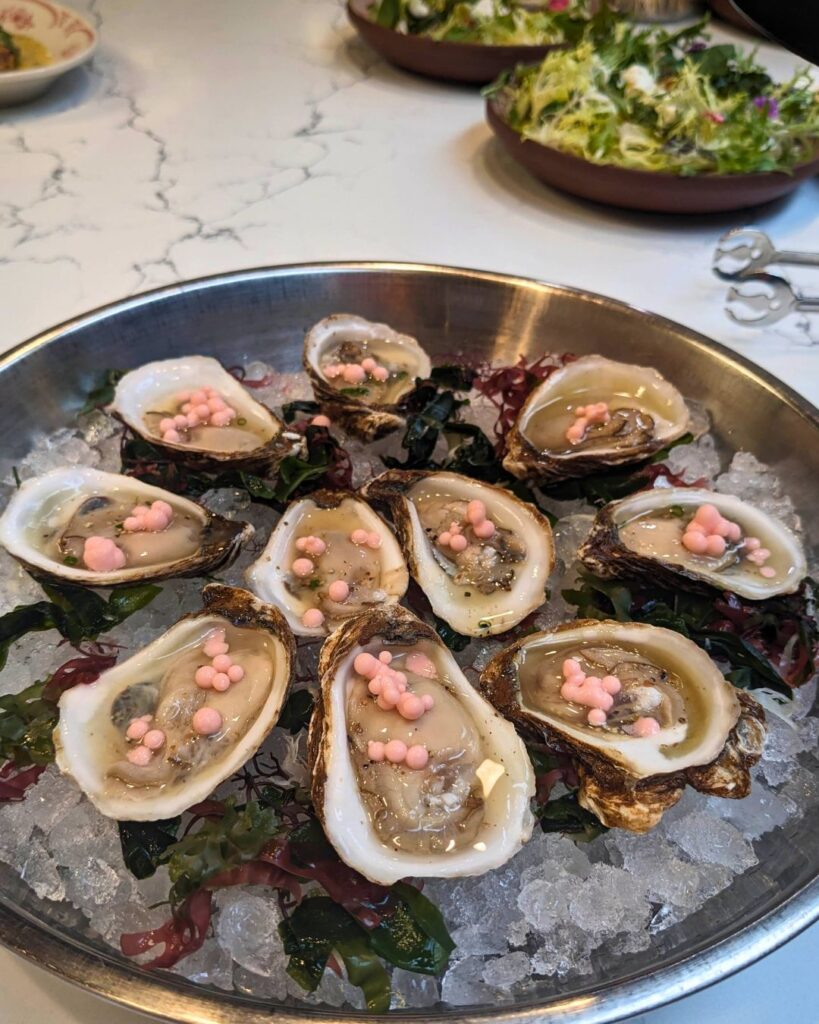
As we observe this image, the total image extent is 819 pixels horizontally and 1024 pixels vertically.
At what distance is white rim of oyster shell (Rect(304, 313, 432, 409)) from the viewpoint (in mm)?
1579

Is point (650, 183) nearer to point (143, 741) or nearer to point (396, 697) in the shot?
point (396, 697)

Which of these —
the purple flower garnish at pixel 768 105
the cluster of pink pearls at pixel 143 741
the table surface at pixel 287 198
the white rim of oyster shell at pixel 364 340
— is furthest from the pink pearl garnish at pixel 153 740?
the purple flower garnish at pixel 768 105

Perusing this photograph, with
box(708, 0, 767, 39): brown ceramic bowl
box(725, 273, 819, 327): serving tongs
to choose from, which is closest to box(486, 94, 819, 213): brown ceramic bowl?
box(725, 273, 819, 327): serving tongs

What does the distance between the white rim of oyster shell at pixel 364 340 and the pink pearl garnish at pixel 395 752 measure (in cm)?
74

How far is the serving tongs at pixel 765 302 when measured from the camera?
197 centimetres

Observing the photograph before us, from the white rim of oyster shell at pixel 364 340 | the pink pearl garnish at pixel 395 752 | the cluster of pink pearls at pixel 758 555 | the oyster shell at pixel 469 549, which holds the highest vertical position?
the cluster of pink pearls at pixel 758 555

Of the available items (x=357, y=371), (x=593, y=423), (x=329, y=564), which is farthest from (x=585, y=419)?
(x=329, y=564)

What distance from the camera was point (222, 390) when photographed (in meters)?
1.55

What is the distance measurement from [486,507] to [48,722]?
0.76m

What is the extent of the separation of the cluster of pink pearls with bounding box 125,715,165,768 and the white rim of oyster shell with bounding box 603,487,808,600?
0.75 metres

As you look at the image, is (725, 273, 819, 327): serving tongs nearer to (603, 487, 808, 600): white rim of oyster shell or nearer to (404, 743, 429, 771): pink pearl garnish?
(603, 487, 808, 600): white rim of oyster shell

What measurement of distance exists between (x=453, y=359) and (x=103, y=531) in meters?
0.82

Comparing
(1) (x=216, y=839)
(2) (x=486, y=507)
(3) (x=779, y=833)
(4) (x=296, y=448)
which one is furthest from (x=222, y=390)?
(3) (x=779, y=833)

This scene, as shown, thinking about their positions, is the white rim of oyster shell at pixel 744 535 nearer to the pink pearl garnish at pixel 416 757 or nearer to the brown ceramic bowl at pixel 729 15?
the pink pearl garnish at pixel 416 757
